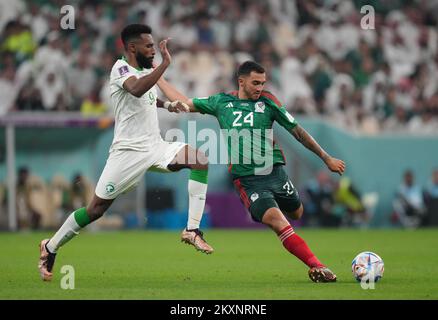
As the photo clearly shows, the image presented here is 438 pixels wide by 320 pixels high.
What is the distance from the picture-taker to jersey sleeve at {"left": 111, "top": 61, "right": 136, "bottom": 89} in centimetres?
1092

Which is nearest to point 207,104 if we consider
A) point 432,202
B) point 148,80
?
point 148,80

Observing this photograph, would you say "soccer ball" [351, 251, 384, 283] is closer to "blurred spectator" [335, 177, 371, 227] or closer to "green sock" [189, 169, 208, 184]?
"green sock" [189, 169, 208, 184]

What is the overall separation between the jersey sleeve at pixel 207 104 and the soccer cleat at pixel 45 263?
236 centimetres

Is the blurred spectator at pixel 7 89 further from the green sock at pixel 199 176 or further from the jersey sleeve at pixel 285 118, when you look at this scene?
the jersey sleeve at pixel 285 118

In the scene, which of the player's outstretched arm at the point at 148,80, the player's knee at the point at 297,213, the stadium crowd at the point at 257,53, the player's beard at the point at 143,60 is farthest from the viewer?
the stadium crowd at the point at 257,53

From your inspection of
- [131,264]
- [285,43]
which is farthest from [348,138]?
[131,264]

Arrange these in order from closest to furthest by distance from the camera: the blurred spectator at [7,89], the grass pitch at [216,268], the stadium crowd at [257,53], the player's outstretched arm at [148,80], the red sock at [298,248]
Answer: the grass pitch at [216,268], the player's outstretched arm at [148,80], the red sock at [298,248], the blurred spectator at [7,89], the stadium crowd at [257,53]

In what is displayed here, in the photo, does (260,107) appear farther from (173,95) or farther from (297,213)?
(297,213)

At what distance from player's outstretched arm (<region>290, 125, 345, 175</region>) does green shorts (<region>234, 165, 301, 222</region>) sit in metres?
0.51

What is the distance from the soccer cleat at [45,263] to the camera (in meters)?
11.1

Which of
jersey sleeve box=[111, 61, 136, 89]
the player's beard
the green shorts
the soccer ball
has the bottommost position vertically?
the soccer ball

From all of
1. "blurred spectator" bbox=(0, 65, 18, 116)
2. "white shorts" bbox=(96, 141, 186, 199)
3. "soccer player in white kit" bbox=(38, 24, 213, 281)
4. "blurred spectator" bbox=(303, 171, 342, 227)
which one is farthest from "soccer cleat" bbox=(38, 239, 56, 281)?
"blurred spectator" bbox=(303, 171, 342, 227)

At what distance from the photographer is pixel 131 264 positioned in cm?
1390

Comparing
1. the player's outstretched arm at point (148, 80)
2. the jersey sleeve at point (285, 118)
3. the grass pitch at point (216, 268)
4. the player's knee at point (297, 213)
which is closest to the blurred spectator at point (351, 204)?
the grass pitch at point (216, 268)
